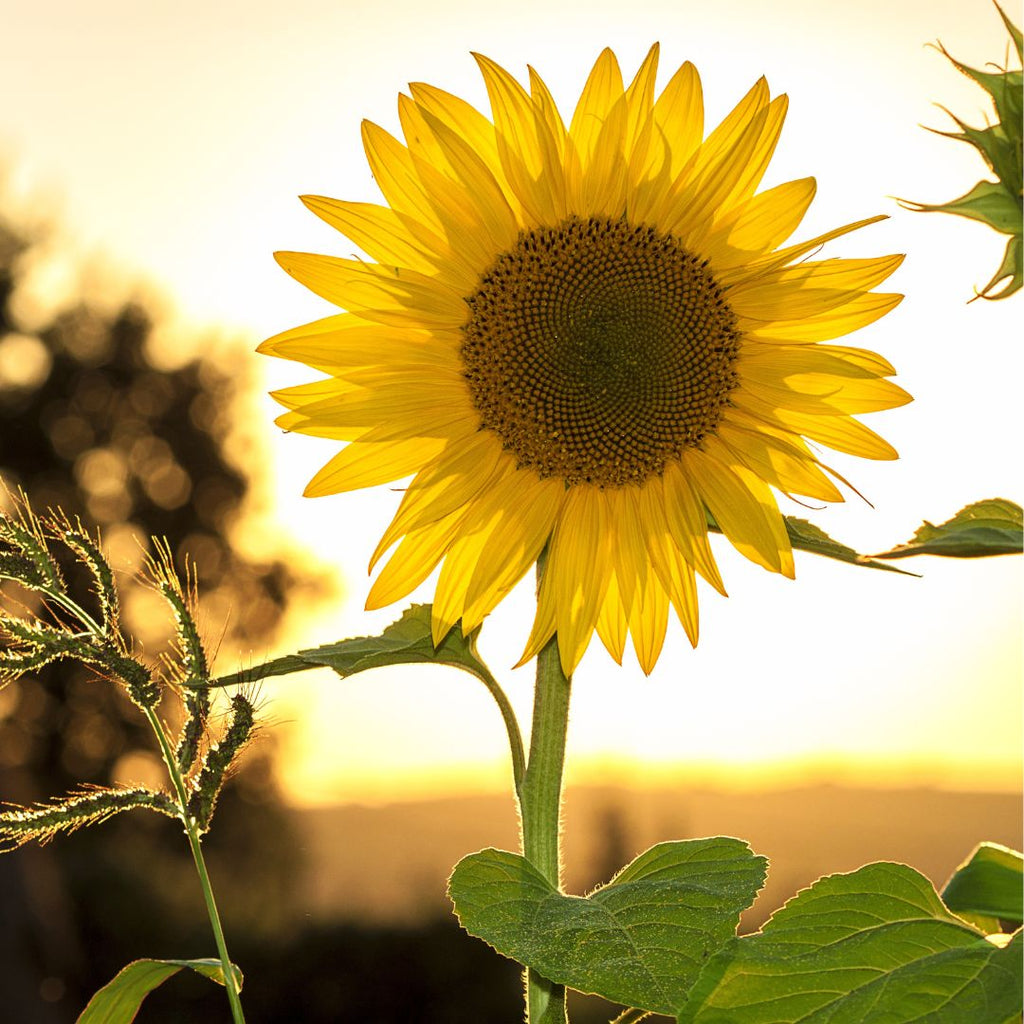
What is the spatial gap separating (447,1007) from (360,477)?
7648 mm

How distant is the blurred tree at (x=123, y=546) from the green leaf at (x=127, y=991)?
21.8ft

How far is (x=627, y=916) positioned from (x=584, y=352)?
2.04ft

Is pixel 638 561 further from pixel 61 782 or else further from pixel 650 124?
pixel 61 782

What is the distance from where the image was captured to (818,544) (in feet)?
3.71

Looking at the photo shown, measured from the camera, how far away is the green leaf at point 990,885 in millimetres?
958

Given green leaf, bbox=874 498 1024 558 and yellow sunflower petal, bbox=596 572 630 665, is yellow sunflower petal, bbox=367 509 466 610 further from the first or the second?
green leaf, bbox=874 498 1024 558

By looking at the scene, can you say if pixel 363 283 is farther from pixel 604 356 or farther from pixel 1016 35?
pixel 1016 35

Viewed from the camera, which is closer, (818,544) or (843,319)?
(818,544)

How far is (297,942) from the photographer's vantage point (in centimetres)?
857

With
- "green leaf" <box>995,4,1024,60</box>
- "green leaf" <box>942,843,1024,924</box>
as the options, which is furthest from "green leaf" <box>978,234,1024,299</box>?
"green leaf" <box>942,843,1024,924</box>

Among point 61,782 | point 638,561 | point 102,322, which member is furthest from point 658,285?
point 102,322

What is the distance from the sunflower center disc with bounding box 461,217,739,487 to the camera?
136 cm

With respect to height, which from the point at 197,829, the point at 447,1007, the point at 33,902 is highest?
the point at 197,829

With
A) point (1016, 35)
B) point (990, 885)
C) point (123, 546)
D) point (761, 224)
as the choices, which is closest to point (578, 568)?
point (761, 224)
